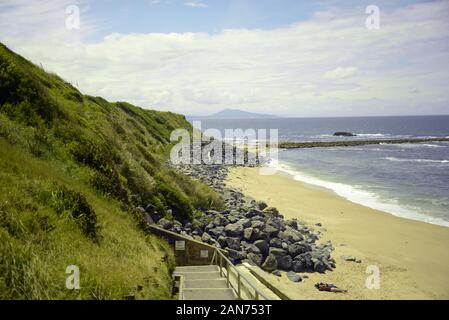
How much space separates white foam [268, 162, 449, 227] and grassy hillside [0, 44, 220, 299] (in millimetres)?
14519

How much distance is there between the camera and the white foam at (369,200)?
24.7 meters

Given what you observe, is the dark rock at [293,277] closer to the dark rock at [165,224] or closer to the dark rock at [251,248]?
the dark rock at [251,248]

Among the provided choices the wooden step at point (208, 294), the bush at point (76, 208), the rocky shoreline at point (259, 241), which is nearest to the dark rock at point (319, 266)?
the rocky shoreline at point (259, 241)

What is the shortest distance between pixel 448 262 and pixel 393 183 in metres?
21.2

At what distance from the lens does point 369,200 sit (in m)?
29.9

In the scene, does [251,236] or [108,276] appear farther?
[251,236]

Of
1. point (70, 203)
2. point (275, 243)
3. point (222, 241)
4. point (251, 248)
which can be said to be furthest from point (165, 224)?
point (70, 203)

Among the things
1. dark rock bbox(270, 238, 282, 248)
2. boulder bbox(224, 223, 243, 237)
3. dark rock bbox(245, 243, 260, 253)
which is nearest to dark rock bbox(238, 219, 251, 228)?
boulder bbox(224, 223, 243, 237)

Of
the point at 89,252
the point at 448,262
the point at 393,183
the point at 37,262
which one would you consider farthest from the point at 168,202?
the point at 393,183

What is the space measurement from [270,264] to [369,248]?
671 centimetres

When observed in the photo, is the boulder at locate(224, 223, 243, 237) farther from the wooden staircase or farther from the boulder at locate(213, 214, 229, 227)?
the wooden staircase

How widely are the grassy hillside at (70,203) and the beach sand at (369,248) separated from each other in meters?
4.65
